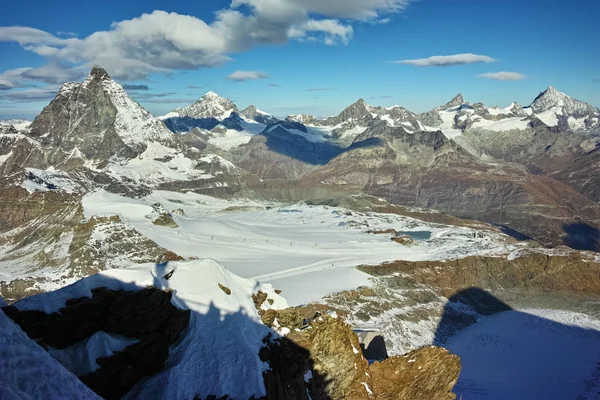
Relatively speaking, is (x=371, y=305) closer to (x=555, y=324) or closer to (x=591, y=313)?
(x=555, y=324)

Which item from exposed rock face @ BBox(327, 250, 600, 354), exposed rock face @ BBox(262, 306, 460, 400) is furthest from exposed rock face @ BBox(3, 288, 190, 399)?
exposed rock face @ BBox(327, 250, 600, 354)

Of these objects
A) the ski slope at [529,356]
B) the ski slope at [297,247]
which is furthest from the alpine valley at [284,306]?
the ski slope at [297,247]

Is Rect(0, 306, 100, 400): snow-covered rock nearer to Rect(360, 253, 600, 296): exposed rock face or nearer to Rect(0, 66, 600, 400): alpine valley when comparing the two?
Rect(0, 66, 600, 400): alpine valley

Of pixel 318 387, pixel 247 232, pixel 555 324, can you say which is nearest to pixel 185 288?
pixel 318 387

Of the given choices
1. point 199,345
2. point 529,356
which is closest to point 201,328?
point 199,345

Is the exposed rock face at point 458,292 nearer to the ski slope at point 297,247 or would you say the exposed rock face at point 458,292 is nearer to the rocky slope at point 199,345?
the ski slope at point 297,247

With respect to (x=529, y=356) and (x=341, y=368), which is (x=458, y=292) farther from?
(x=341, y=368)
